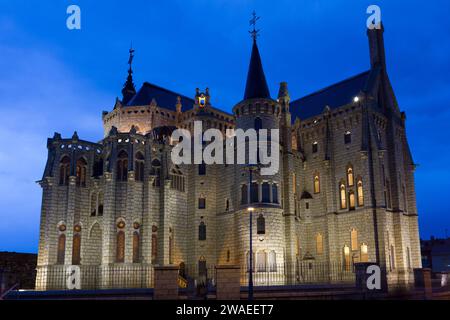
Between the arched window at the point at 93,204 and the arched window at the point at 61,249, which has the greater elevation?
the arched window at the point at 93,204

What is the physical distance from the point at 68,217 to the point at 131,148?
7.95 metres

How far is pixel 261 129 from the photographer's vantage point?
→ 41344 millimetres

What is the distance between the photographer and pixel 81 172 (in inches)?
1620

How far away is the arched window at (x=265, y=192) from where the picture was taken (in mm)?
39906

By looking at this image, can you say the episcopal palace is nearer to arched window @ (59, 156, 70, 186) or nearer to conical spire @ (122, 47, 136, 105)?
arched window @ (59, 156, 70, 186)

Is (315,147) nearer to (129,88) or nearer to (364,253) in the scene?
(364,253)

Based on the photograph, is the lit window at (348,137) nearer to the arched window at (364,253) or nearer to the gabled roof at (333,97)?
the gabled roof at (333,97)

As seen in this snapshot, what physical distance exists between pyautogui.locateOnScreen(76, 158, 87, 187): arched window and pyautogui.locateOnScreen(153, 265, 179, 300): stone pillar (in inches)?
922

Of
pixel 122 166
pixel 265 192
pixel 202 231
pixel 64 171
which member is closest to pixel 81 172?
pixel 64 171

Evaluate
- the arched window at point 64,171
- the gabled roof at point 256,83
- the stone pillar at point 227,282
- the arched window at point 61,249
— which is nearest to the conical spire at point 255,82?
the gabled roof at point 256,83

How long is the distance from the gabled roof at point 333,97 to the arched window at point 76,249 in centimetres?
2731

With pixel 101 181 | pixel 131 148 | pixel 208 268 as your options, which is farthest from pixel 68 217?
pixel 208 268

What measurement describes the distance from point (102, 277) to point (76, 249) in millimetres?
3705
